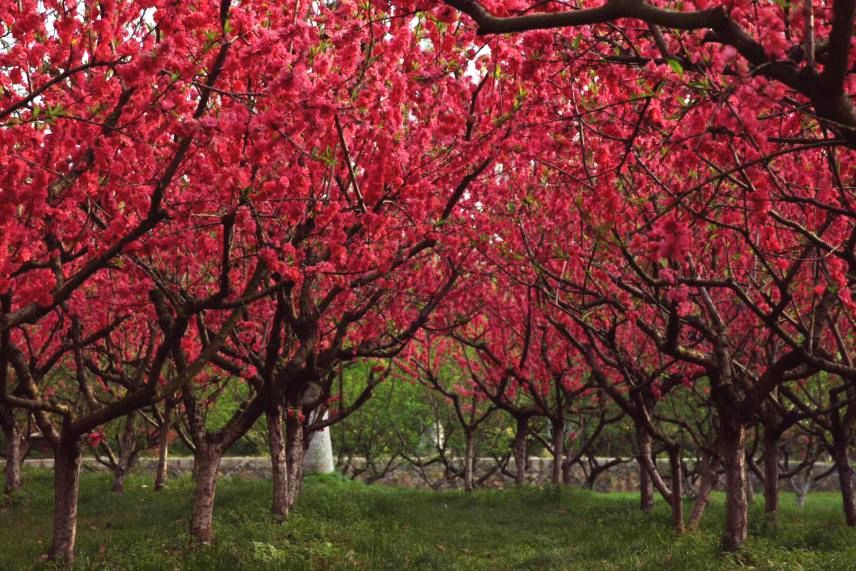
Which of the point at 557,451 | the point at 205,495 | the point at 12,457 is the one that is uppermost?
the point at 12,457

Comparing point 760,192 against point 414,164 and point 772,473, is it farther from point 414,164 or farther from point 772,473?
point 772,473

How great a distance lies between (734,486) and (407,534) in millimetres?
5343

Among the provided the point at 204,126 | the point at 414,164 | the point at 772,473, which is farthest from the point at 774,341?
the point at 204,126

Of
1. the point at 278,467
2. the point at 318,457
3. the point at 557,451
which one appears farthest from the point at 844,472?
the point at 318,457

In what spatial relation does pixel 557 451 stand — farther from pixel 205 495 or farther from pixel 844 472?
pixel 205 495

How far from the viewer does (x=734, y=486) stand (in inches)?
453

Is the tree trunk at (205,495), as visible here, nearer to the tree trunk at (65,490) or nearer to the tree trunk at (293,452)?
the tree trunk at (65,490)

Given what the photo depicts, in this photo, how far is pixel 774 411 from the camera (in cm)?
1788

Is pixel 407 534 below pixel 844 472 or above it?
below

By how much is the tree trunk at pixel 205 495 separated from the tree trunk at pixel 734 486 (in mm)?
6916

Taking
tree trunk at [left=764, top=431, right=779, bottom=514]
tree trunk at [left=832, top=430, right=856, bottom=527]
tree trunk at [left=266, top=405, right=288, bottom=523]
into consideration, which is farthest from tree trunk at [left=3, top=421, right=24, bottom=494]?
tree trunk at [left=832, top=430, right=856, bottom=527]

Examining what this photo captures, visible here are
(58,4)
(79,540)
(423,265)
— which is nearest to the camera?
(58,4)

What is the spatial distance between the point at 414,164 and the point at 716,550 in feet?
22.0

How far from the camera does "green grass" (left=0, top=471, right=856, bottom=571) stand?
10477mm
